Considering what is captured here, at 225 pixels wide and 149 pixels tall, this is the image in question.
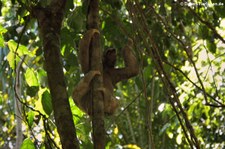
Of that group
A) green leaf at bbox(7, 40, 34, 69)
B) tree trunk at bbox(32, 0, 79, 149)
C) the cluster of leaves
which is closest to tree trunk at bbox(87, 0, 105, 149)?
tree trunk at bbox(32, 0, 79, 149)

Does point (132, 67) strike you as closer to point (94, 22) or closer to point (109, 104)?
point (109, 104)

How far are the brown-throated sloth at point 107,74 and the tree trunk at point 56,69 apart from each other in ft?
2.20

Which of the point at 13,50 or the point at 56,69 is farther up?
the point at 13,50

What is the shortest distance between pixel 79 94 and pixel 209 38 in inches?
56.7

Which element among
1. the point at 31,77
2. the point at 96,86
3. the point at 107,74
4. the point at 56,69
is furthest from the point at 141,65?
the point at 107,74

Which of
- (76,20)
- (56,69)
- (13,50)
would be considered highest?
(76,20)

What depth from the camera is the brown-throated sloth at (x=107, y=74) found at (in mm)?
3397

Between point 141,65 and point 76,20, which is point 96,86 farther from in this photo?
point 76,20

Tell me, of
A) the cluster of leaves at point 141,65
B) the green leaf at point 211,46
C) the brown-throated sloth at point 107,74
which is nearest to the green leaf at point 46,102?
the cluster of leaves at point 141,65

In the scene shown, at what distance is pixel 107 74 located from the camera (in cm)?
414

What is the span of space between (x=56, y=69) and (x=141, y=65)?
58 cm

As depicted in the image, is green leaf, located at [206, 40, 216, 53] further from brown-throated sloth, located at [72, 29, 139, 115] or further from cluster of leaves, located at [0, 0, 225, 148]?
brown-throated sloth, located at [72, 29, 139, 115]

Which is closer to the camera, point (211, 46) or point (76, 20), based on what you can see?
point (76, 20)

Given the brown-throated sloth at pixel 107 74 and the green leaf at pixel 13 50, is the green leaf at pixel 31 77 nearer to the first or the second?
the green leaf at pixel 13 50
